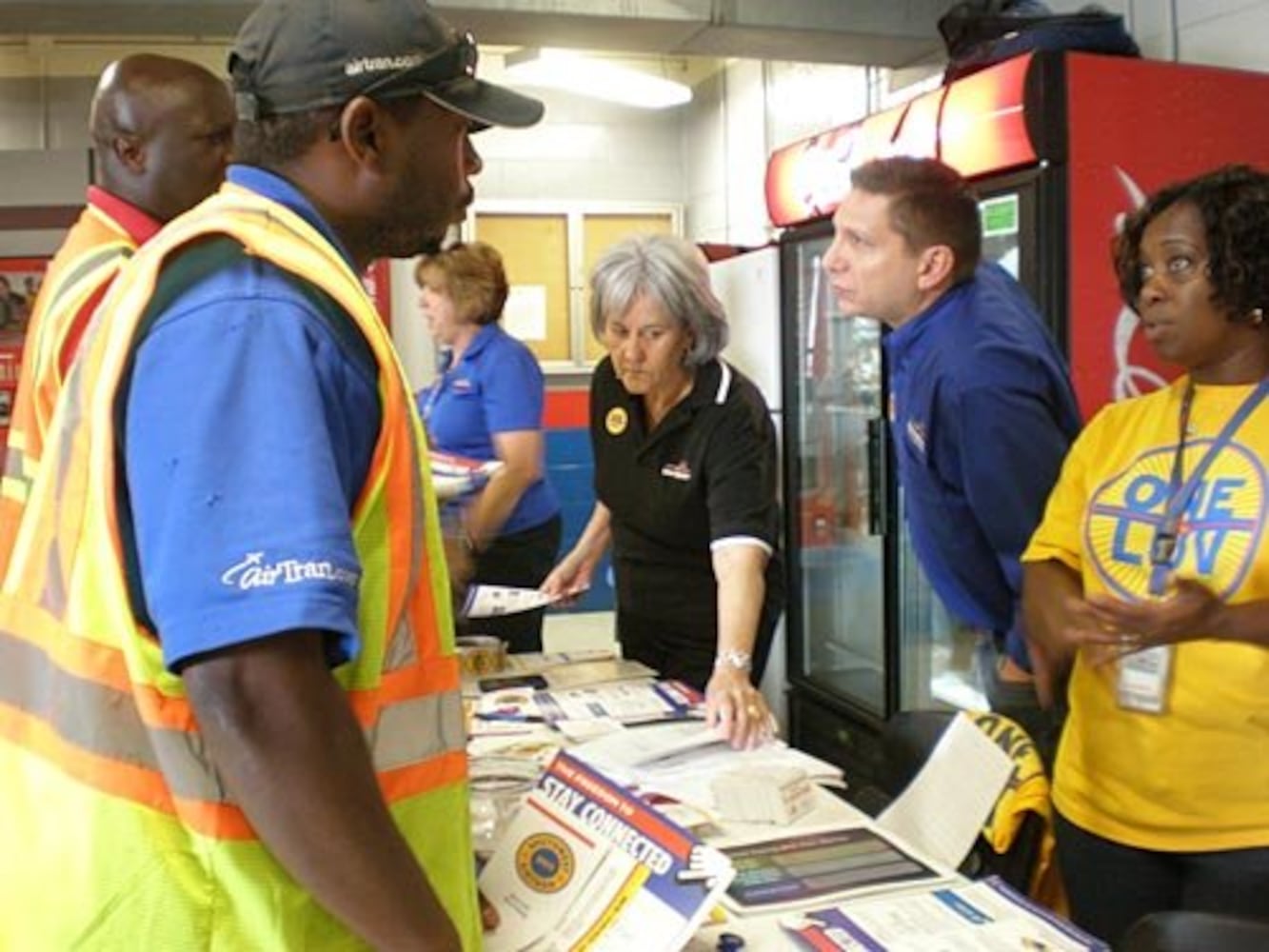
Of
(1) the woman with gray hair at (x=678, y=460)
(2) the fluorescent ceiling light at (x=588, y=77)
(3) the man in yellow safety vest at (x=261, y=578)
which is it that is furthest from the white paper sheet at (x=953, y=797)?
(2) the fluorescent ceiling light at (x=588, y=77)

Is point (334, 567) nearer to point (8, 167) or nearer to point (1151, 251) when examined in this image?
point (1151, 251)

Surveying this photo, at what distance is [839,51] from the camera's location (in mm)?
4625

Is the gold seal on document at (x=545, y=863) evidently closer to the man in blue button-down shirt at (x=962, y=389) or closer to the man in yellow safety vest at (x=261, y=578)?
the man in yellow safety vest at (x=261, y=578)

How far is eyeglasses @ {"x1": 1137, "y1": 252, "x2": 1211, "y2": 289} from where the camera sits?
6.36ft

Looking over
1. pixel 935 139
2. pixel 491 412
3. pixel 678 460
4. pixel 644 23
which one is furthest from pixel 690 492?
pixel 644 23

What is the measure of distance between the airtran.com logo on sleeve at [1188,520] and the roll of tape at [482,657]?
4.21ft

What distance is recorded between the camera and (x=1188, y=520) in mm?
1842

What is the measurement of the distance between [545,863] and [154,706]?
0.61m

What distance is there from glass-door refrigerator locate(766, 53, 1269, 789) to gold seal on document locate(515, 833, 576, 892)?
2.14 meters

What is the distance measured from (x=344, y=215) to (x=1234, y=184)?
58.8 inches

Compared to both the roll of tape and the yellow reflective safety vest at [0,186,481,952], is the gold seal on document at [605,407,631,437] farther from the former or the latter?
the yellow reflective safety vest at [0,186,481,952]

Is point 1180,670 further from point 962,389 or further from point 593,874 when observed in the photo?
point 593,874

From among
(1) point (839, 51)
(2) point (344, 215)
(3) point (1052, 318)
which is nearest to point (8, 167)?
(1) point (839, 51)

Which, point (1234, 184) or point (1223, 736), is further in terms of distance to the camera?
point (1234, 184)
